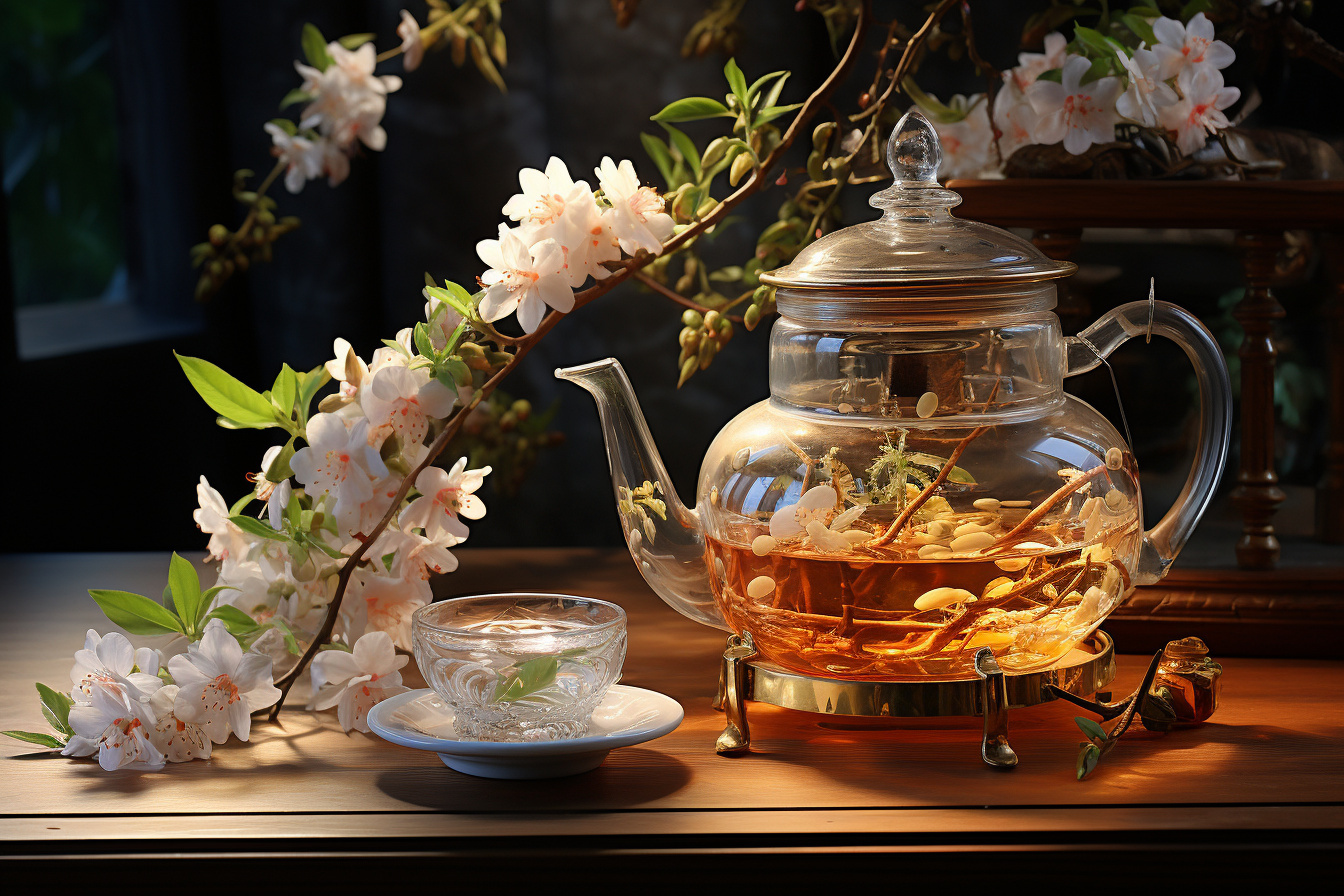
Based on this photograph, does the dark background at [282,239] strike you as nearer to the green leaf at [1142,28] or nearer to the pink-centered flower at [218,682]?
the green leaf at [1142,28]

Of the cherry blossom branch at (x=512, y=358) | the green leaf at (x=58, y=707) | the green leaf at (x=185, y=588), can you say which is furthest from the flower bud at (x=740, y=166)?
the green leaf at (x=58, y=707)

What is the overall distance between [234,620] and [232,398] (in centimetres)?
14

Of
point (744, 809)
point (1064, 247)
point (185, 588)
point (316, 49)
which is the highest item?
point (316, 49)

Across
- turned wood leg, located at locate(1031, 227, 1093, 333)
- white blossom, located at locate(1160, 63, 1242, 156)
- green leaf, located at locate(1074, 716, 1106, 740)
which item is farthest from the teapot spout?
white blossom, located at locate(1160, 63, 1242, 156)

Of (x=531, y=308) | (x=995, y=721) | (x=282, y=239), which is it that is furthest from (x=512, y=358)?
(x=282, y=239)

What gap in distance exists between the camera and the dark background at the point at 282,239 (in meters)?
1.47

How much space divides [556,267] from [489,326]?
0.25 ft

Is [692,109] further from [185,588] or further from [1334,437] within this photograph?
[1334,437]

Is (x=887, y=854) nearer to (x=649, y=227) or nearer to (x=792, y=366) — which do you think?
(x=792, y=366)

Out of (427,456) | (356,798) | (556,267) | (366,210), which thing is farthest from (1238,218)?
(366,210)

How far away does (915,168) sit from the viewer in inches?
32.0

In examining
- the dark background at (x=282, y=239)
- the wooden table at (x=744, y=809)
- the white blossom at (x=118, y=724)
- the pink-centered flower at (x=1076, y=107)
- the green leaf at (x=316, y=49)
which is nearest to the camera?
the wooden table at (x=744, y=809)

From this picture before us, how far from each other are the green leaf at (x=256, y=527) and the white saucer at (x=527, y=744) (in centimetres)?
13

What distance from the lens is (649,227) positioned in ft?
2.81
